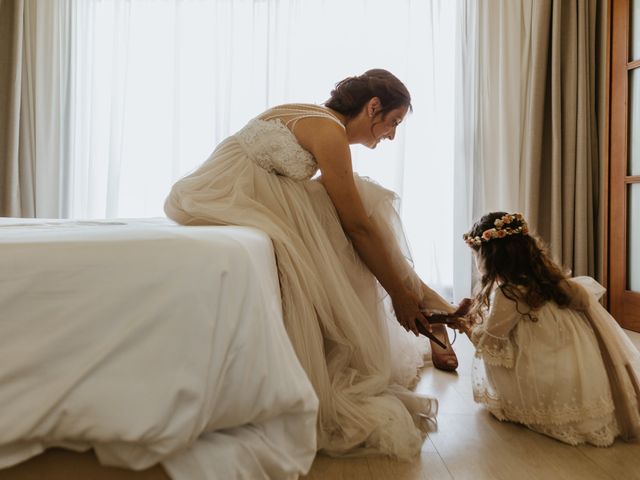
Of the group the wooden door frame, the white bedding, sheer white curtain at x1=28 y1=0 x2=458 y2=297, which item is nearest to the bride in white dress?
Answer: the white bedding

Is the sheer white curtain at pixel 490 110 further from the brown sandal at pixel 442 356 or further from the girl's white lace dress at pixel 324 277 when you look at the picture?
the girl's white lace dress at pixel 324 277

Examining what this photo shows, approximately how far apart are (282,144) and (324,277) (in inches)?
16.9

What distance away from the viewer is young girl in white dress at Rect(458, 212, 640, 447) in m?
1.33

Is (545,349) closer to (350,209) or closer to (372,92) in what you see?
(350,209)

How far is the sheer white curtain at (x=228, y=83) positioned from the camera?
3.53 meters

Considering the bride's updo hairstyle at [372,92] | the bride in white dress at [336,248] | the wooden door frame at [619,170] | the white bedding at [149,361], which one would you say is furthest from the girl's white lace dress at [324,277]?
→ the wooden door frame at [619,170]

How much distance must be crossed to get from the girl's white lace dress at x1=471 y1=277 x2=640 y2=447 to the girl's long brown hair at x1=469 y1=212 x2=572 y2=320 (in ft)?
0.07

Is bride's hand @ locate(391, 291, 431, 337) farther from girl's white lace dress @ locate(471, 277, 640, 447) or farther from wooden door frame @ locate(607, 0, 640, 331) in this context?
wooden door frame @ locate(607, 0, 640, 331)

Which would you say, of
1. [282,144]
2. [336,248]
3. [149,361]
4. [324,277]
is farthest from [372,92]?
[149,361]

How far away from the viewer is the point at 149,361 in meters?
0.76

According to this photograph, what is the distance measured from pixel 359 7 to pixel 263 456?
3307mm

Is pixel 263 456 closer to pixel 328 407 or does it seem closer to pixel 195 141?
pixel 328 407

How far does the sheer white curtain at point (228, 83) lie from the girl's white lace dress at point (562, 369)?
203 centimetres

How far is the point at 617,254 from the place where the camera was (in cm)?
293
